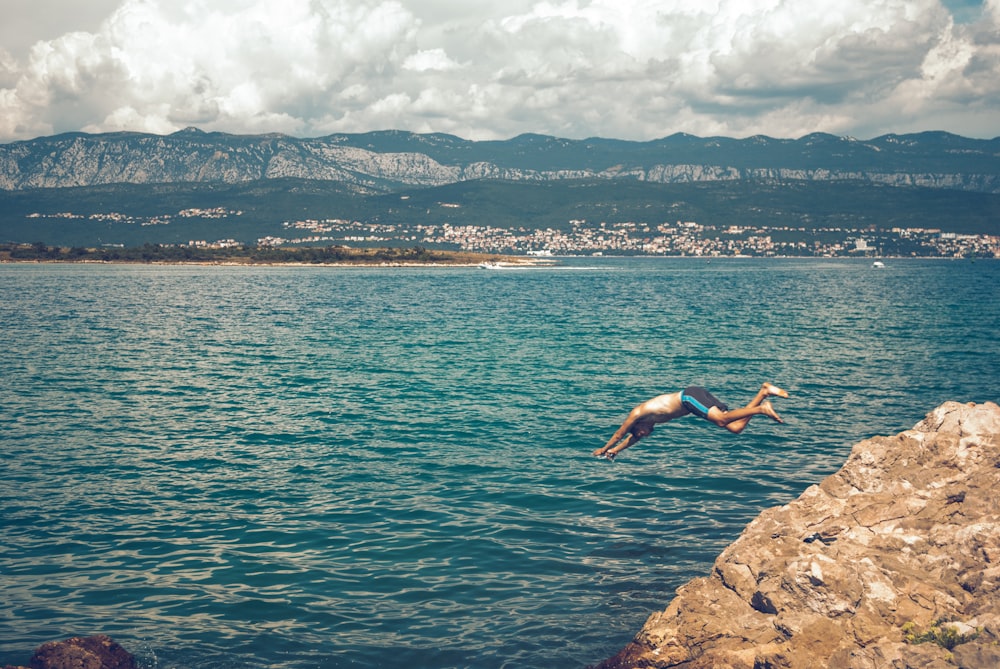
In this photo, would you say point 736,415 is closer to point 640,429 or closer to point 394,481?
point 640,429

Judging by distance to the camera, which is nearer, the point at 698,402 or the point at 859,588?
the point at 859,588

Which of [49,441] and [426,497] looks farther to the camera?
[49,441]

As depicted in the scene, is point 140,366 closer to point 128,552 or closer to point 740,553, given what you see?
point 128,552

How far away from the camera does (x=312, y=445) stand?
32906 mm

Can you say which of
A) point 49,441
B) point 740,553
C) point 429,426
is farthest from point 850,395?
point 49,441

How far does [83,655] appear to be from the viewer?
14438 mm

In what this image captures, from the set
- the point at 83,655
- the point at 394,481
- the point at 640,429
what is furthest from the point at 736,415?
the point at 83,655

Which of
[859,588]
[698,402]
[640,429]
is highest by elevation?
[698,402]

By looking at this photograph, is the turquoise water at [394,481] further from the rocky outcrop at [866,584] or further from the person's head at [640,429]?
the person's head at [640,429]

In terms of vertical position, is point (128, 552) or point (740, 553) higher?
point (740, 553)

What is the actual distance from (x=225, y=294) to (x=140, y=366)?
82.3 metres

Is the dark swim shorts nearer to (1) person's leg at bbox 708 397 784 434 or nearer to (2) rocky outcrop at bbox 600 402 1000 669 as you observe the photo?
(1) person's leg at bbox 708 397 784 434

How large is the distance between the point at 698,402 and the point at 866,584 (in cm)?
629

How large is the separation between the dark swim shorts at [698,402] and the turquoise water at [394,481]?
4264 millimetres
